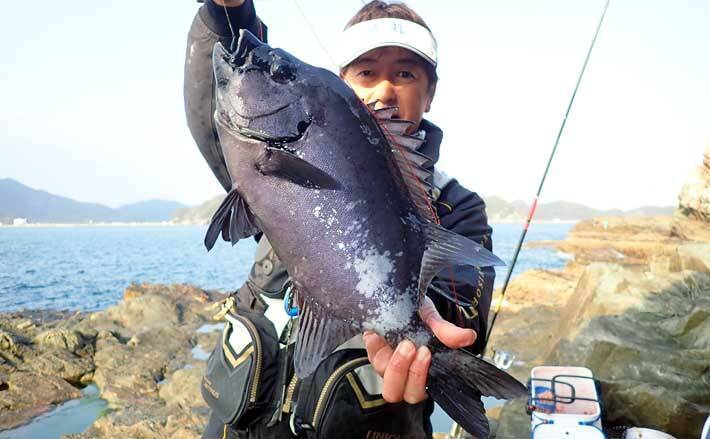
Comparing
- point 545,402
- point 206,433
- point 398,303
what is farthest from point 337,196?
point 545,402

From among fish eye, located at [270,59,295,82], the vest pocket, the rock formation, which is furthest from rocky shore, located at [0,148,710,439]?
fish eye, located at [270,59,295,82]

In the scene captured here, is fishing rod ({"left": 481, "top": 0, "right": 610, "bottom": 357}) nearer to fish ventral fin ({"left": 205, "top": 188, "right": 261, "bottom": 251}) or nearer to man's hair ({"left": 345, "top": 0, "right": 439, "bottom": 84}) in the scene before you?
man's hair ({"left": 345, "top": 0, "right": 439, "bottom": 84})

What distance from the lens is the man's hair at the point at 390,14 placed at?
128 inches

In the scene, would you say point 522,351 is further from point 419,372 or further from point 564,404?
point 419,372

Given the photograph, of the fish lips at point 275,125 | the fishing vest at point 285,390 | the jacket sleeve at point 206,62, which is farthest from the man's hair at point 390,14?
the fishing vest at point 285,390

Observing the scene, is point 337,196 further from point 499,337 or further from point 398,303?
point 499,337

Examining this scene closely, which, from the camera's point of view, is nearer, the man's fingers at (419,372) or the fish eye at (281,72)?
the man's fingers at (419,372)

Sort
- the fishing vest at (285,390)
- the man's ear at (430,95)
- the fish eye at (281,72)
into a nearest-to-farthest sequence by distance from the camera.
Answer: the fish eye at (281,72) < the fishing vest at (285,390) < the man's ear at (430,95)

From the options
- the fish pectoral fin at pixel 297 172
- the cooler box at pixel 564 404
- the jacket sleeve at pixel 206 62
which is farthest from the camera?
the cooler box at pixel 564 404

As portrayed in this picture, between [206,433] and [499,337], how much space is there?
433 inches

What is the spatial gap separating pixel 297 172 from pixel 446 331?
91 cm

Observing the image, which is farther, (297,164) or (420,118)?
(420,118)

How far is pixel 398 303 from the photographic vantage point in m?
1.97

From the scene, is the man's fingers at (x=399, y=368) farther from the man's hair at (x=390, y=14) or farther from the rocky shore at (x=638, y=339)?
the rocky shore at (x=638, y=339)
